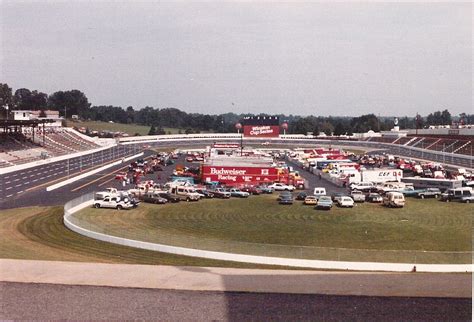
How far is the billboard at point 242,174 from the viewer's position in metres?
53.8

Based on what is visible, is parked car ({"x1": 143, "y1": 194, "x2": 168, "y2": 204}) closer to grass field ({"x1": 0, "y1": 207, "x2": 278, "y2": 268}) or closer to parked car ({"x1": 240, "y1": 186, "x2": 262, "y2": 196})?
grass field ({"x1": 0, "y1": 207, "x2": 278, "y2": 268})

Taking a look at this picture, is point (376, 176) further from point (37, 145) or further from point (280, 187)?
point (37, 145)

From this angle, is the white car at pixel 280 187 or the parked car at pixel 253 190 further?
the white car at pixel 280 187

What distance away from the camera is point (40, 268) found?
14.8m

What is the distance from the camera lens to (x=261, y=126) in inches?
4601

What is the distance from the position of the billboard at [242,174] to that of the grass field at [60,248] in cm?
2267

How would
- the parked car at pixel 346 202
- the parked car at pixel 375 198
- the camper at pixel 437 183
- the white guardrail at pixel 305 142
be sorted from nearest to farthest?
1. the parked car at pixel 346 202
2. the parked car at pixel 375 198
3. the camper at pixel 437 183
4. the white guardrail at pixel 305 142

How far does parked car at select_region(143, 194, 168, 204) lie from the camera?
41.1m

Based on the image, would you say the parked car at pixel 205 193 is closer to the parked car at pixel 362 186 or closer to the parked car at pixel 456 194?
the parked car at pixel 362 186

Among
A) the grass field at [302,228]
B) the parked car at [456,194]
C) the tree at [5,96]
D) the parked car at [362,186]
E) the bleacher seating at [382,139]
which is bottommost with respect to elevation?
the grass field at [302,228]

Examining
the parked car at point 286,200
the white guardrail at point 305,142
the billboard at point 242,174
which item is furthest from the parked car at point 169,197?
the white guardrail at point 305,142

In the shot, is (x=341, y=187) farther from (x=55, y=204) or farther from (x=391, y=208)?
(x=55, y=204)

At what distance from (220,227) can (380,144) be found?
9896cm

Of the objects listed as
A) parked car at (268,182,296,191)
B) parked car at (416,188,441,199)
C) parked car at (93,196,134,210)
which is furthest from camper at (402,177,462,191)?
parked car at (93,196,134,210)
